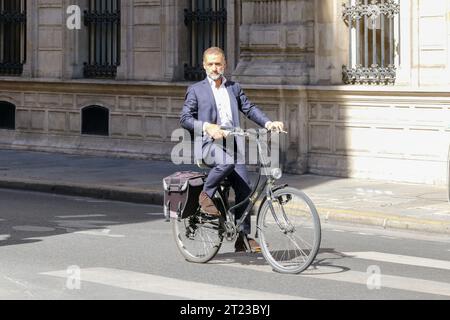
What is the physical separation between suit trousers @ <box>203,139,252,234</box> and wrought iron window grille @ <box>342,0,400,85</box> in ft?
26.5

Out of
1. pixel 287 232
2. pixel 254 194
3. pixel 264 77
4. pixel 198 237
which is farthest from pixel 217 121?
pixel 264 77

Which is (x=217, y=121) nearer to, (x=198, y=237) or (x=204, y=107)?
(x=204, y=107)

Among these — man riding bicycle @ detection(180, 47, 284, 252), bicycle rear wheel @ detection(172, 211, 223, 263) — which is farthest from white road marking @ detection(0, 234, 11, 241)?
→ man riding bicycle @ detection(180, 47, 284, 252)

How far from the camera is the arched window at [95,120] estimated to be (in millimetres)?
22969

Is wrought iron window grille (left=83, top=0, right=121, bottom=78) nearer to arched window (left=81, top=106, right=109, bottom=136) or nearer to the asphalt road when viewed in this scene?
arched window (left=81, top=106, right=109, bottom=136)

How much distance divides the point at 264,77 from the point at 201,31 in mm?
2443

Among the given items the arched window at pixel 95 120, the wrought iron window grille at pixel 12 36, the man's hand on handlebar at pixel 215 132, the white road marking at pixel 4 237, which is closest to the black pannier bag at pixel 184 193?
the man's hand on handlebar at pixel 215 132

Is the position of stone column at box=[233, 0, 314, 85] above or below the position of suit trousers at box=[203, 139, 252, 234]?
above

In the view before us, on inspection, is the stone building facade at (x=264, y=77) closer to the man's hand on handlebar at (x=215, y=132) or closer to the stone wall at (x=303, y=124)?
the stone wall at (x=303, y=124)

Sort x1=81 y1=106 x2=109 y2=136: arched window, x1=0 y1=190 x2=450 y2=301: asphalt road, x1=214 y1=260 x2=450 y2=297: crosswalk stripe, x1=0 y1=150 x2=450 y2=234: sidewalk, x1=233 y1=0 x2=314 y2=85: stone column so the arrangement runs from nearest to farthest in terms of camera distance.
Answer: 1. x1=0 y1=190 x2=450 y2=301: asphalt road
2. x1=214 y1=260 x2=450 y2=297: crosswalk stripe
3. x1=0 y1=150 x2=450 y2=234: sidewalk
4. x1=233 y1=0 x2=314 y2=85: stone column
5. x1=81 y1=106 x2=109 y2=136: arched window

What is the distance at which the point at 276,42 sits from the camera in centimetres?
2000

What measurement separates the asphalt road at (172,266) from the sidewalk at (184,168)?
37cm

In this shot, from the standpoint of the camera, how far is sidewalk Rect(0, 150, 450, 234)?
48.6 ft

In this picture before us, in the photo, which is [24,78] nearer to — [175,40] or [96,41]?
[96,41]
